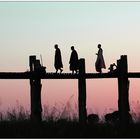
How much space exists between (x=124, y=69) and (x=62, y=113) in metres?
2.81

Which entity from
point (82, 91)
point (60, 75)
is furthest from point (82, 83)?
point (60, 75)

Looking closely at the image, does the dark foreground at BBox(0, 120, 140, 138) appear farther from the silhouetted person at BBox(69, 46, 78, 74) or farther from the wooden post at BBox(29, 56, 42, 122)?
the silhouetted person at BBox(69, 46, 78, 74)

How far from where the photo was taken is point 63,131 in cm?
2014

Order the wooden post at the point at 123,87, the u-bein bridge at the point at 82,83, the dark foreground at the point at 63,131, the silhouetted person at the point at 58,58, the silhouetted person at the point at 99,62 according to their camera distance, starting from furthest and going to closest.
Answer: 1. the silhouetted person at the point at 99,62
2. the silhouetted person at the point at 58,58
3. the wooden post at the point at 123,87
4. the u-bein bridge at the point at 82,83
5. the dark foreground at the point at 63,131

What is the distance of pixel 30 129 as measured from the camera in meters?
20.5

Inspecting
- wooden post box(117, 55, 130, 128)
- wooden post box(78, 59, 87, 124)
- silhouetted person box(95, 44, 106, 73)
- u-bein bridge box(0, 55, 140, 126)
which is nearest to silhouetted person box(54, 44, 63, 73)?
u-bein bridge box(0, 55, 140, 126)

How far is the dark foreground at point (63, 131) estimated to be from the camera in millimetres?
19969

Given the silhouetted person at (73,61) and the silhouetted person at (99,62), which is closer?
the silhouetted person at (73,61)

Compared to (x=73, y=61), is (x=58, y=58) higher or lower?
higher

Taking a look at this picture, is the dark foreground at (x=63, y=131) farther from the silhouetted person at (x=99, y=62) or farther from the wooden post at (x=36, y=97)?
the silhouetted person at (x=99, y=62)

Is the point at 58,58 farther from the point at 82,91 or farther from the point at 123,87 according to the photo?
the point at 123,87

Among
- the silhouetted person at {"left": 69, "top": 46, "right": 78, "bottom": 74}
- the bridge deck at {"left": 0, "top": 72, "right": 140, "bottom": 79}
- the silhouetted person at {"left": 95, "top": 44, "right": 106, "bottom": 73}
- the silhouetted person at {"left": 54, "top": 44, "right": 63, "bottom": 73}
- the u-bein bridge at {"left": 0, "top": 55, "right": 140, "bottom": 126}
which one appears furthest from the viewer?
the silhouetted person at {"left": 95, "top": 44, "right": 106, "bottom": 73}

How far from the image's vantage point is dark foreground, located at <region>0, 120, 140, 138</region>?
19969mm

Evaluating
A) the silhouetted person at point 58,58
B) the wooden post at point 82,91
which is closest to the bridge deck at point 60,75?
the wooden post at point 82,91
